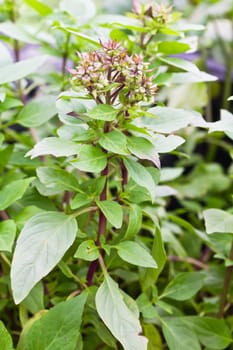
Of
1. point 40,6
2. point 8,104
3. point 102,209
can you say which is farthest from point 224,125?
point 40,6

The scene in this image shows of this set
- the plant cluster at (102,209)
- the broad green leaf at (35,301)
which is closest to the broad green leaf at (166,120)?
the plant cluster at (102,209)

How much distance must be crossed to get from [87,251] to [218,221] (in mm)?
174

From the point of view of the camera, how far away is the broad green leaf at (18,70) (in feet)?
2.07

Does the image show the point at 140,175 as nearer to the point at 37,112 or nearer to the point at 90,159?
the point at 90,159

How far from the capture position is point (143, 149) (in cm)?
55

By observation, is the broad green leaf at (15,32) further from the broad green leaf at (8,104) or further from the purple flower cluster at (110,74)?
the purple flower cluster at (110,74)

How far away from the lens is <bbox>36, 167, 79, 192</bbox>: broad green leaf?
581 millimetres

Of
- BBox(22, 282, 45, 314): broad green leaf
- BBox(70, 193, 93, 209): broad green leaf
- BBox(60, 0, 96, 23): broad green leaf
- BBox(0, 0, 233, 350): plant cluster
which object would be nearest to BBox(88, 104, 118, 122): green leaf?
BBox(0, 0, 233, 350): plant cluster

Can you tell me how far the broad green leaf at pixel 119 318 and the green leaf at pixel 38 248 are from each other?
0.07 meters

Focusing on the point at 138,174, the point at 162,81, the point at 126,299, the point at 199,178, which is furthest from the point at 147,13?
the point at 199,178

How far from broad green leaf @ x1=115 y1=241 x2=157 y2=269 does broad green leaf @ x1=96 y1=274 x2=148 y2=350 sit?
0.12 ft

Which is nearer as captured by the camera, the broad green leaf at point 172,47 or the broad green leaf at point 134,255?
the broad green leaf at point 134,255

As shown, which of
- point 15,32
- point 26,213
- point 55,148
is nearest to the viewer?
point 55,148

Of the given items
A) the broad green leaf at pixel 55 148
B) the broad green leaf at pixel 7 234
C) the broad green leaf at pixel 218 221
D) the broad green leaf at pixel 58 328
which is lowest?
the broad green leaf at pixel 58 328
